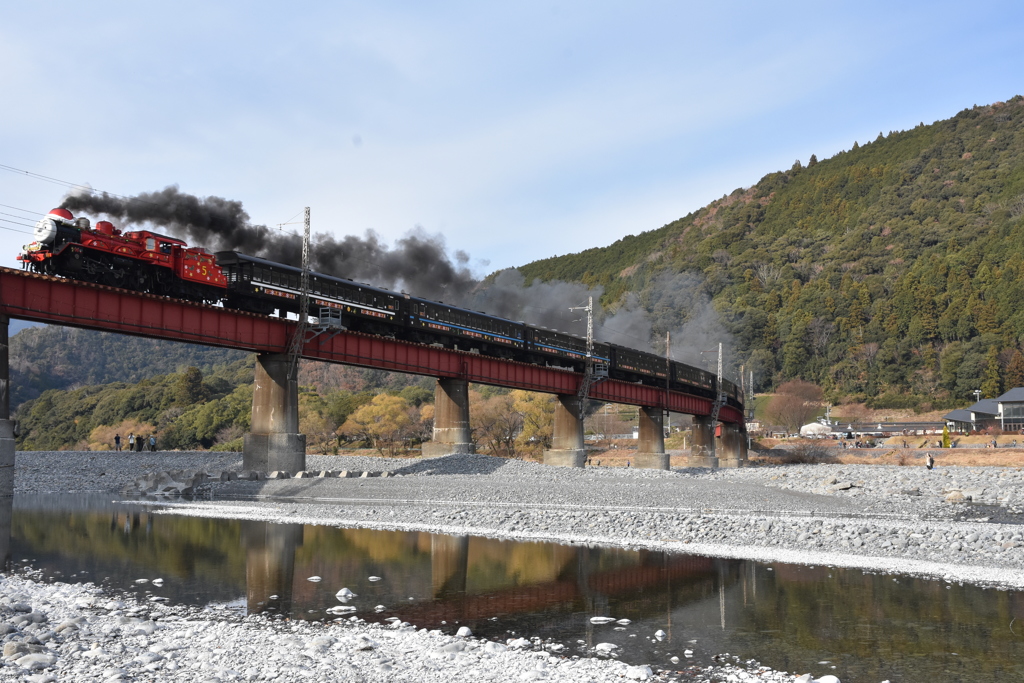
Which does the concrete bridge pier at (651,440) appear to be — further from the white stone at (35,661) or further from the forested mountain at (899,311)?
the forested mountain at (899,311)

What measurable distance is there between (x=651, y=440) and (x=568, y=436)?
45.7ft

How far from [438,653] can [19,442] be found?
132783 millimetres

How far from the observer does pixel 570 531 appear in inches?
947

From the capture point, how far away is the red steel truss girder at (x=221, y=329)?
34.3 metres

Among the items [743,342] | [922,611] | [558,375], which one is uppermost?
[743,342]

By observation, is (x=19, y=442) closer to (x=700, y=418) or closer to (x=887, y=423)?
(x=700, y=418)

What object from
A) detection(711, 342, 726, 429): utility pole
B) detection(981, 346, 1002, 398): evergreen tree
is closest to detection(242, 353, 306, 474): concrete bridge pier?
detection(711, 342, 726, 429): utility pole

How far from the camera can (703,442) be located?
300ft

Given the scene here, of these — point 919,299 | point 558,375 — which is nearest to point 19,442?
point 558,375

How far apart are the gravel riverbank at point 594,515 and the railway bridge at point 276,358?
4121 millimetres

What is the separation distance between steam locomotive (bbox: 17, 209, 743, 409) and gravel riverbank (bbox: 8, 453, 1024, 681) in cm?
943

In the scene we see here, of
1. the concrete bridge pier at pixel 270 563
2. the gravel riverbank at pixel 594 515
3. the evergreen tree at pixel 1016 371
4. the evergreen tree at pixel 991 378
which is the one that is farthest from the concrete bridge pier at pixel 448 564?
the evergreen tree at pixel 1016 371

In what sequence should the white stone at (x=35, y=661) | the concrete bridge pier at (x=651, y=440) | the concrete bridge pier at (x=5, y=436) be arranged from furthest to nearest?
the concrete bridge pier at (x=651, y=440), the concrete bridge pier at (x=5, y=436), the white stone at (x=35, y=661)

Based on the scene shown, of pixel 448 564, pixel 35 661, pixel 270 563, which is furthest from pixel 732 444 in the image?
pixel 35 661
